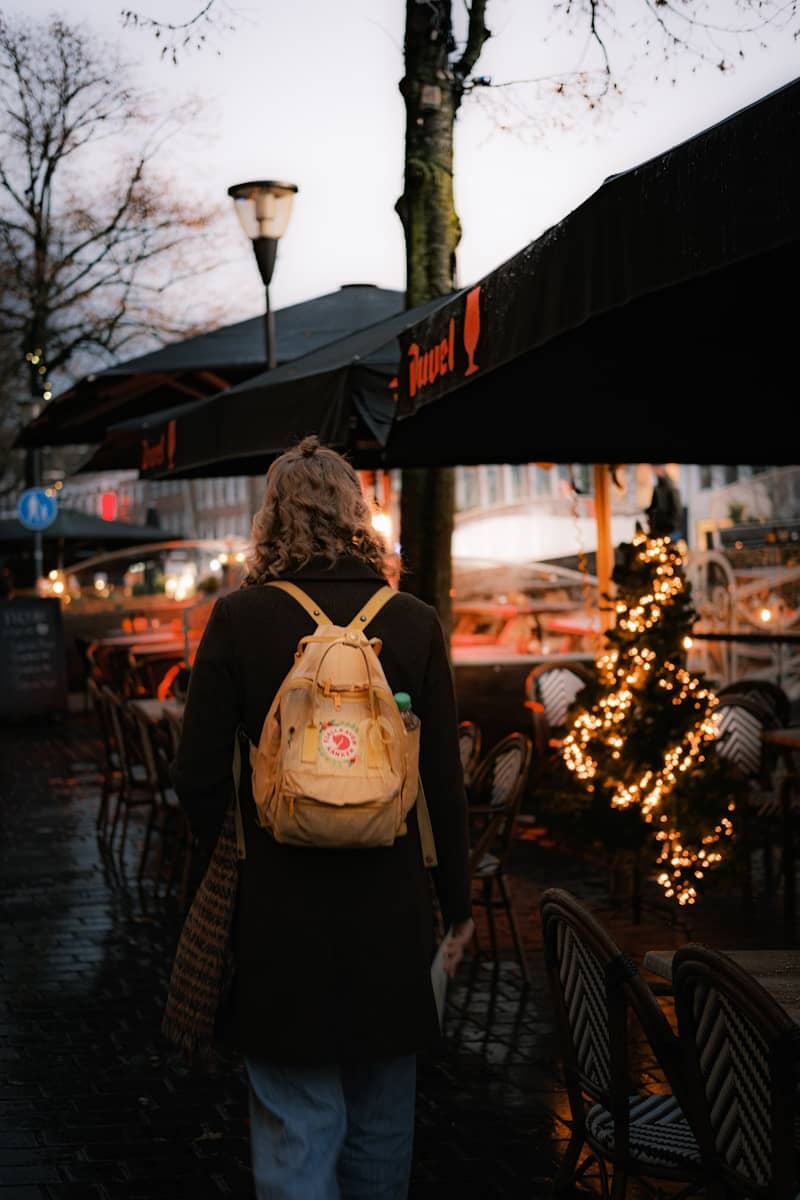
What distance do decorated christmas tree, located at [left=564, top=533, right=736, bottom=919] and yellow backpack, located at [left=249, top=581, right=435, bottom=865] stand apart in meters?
4.18

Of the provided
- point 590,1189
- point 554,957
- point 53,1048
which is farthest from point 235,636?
point 53,1048

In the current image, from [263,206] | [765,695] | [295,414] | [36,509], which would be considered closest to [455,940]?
[295,414]

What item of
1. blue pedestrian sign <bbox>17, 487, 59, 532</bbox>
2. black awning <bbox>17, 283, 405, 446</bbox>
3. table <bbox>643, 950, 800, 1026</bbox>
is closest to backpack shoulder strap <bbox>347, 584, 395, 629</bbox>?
table <bbox>643, 950, 800, 1026</bbox>

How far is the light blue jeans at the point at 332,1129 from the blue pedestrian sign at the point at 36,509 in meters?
20.7

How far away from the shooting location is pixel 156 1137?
16.2 feet

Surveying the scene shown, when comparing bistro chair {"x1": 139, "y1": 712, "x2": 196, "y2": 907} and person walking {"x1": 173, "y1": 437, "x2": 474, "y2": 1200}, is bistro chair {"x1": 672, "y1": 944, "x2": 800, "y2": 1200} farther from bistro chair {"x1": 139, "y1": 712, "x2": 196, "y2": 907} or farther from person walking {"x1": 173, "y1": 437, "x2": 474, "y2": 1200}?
bistro chair {"x1": 139, "y1": 712, "x2": 196, "y2": 907}

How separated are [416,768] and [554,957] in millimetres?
830

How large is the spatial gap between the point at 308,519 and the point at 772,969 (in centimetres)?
158

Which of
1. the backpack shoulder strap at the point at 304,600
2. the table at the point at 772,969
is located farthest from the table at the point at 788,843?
the backpack shoulder strap at the point at 304,600

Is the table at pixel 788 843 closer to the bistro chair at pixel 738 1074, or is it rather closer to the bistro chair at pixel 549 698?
the bistro chair at pixel 549 698

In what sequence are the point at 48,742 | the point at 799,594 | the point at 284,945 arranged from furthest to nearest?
the point at 48,742 → the point at 799,594 → the point at 284,945

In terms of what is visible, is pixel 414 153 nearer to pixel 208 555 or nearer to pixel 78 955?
pixel 78 955

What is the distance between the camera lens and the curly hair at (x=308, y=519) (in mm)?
3383

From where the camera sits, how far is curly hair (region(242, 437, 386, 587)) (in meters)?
3.38
